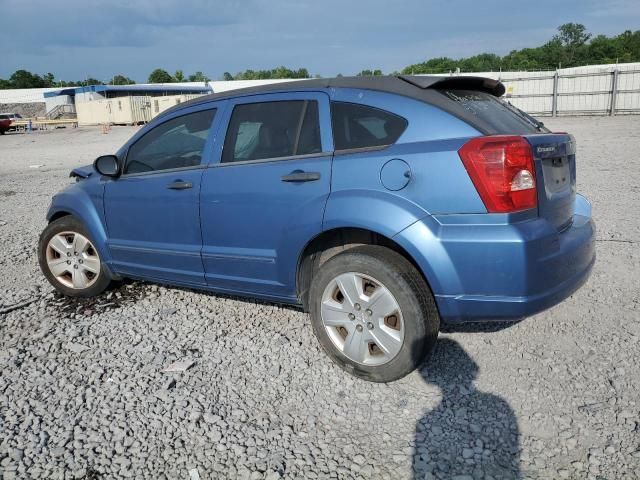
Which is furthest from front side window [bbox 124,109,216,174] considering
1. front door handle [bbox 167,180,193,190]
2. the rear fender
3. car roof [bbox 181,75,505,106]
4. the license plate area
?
the license plate area

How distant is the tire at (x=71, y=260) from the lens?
15.8ft

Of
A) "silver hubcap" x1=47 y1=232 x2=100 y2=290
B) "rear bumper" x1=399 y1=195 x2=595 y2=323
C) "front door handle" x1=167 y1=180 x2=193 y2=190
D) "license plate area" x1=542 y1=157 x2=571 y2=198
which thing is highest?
"license plate area" x1=542 y1=157 x2=571 y2=198

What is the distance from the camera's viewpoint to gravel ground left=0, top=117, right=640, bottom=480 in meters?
2.63

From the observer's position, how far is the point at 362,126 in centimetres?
333

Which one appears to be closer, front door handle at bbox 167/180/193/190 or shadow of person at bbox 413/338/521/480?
shadow of person at bbox 413/338/521/480

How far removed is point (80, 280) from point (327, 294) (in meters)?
2.62

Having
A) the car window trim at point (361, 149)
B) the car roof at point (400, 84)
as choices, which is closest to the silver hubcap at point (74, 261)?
the car roof at point (400, 84)

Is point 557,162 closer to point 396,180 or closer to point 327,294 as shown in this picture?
point 396,180

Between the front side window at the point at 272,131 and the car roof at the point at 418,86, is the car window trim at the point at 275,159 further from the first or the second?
the car roof at the point at 418,86

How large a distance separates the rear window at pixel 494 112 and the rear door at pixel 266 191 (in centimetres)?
84

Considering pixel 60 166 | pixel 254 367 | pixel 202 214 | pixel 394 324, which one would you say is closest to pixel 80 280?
pixel 202 214

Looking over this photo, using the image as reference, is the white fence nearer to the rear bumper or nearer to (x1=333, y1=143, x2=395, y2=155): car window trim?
(x1=333, y1=143, x2=395, y2=155): car window trim

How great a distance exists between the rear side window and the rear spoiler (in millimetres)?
312

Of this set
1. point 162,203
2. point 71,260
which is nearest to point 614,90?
point 162,203
